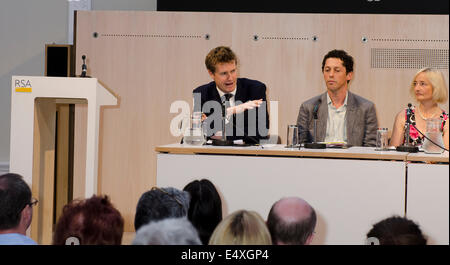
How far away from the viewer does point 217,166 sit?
268cm

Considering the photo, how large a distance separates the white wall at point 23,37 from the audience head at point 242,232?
430 cm

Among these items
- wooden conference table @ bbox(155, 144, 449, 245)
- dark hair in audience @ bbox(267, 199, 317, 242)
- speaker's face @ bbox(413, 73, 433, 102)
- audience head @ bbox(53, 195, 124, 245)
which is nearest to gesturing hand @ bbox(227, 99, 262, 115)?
wooden conference table @ bbox(155, 144, 449, 245)

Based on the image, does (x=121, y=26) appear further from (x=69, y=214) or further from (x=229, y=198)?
(x=69, y=214)

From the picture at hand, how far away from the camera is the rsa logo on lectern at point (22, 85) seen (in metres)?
2.83

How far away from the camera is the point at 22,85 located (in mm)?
2834

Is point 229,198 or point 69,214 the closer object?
point 69,214

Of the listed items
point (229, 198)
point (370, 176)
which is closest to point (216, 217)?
point (229, 198)

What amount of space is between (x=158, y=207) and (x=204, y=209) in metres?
0.31

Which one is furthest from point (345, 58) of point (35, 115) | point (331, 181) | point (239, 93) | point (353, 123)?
point (35, 115)

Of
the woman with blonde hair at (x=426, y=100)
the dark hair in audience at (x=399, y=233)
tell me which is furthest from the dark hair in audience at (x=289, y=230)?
the woman with blonde hair at (x=426, y=100)

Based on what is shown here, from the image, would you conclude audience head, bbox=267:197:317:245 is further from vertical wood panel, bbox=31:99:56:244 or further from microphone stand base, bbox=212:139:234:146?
vertical wood panel, bbox=31:99:56:244

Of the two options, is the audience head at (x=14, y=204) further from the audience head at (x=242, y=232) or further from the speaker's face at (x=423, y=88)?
the speaker's face at (x=423, y=88)

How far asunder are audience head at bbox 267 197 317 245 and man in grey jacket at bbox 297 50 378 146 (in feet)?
6.24
